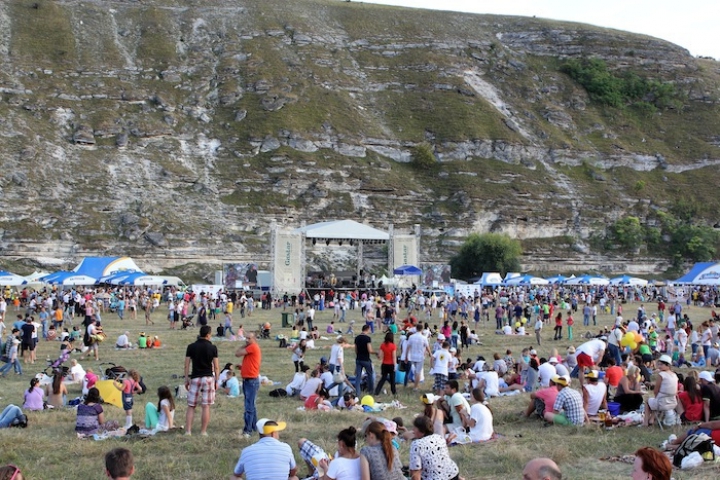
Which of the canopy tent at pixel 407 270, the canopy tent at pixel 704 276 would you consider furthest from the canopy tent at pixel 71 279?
the canopy tent at pixel 704 276

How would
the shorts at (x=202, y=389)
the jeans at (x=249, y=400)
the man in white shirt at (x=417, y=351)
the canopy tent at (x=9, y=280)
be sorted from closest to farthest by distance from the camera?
the shorts at (x=202, y=389), the jeans at (x=249, y=400), the man in white shirt at (x=417, y=351), the canopy tent at (x=9, y=280)

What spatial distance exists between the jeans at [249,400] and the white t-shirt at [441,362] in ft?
16.0

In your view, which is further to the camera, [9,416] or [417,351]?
[417,351]

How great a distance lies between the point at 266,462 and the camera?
704 cm

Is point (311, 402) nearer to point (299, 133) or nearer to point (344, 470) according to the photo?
point (344, 470)

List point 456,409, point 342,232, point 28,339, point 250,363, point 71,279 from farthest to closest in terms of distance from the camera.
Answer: point 342,232 < point 71,279 < point 28,339 < point 456,409 < point 250,363

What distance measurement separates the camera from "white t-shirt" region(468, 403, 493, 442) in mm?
10625

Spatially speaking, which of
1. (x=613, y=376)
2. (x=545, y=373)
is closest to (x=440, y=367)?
(x=545, y=373)

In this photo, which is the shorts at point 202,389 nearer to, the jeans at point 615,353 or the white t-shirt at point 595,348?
the white t-shirt at point 595,348

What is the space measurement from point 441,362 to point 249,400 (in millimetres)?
5118

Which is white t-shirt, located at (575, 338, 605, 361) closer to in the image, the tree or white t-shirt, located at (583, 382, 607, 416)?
white t-shirt, located at (583, 382, 607, 416)

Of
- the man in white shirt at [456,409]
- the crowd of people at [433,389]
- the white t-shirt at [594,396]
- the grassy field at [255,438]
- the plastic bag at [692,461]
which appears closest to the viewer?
the crowd of people at [433,389]

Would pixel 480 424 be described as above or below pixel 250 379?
below

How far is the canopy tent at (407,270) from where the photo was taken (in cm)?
4997
